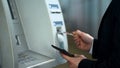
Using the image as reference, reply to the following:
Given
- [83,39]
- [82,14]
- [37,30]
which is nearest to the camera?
[37,30]

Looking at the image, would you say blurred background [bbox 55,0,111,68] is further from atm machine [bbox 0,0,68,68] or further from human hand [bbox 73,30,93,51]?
atm machine [bbox 0,0,68,68]

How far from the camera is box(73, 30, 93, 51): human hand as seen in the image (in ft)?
5.33

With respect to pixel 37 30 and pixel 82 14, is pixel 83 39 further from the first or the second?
pixel 82 14

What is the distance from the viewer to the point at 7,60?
45.9 inches

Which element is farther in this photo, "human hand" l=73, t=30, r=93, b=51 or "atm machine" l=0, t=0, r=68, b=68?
"human hand" l=73, t=30, r=93, b=51

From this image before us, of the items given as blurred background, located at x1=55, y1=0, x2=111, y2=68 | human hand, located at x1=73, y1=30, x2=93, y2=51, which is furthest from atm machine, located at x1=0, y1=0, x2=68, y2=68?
blurred background, located at x1=55, y1=0, x2=111, y2=68

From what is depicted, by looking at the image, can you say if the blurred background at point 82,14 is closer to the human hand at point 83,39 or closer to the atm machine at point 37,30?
the human hand at point 83,39

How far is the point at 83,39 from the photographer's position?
1651 mm

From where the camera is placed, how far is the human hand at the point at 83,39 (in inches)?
64.0

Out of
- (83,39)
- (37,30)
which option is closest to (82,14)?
(83,39)

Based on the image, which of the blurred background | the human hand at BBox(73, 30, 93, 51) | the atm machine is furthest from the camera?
the blurred background

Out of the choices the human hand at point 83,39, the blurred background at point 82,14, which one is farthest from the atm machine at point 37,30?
the blurred background at point 82,14

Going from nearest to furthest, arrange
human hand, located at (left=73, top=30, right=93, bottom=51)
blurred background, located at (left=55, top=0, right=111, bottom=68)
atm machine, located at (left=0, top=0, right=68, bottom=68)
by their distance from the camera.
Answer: atm machine, located at (left=0, top=0, right=68, bottom=68) → human hand, located at (left=73, top=30, right=93, bottom=51) → blurred background, located at (left=55, top=0, right=111, bottom=68)

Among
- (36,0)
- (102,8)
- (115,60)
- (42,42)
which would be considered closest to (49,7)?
(36,0)
